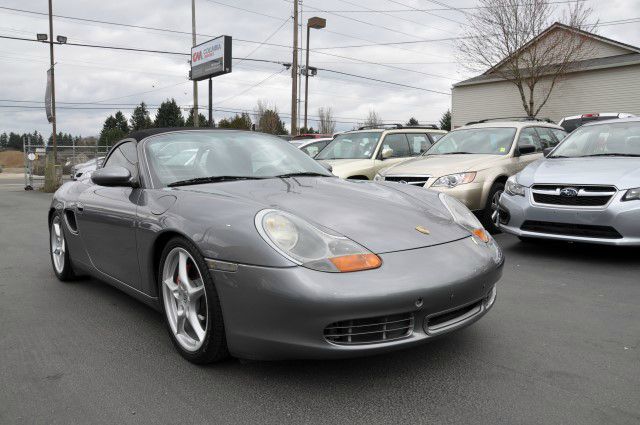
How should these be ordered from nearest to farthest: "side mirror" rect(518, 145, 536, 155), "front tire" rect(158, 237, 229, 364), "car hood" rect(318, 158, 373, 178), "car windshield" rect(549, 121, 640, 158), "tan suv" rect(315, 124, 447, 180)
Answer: "front tire" rect(158, 237, 229, 364), "car windshield" rect(549, 121, 640, 158), "side mirror" rect(518, 145, 536, 155), "car hood" rect(318, 158, 373, 178), "tan suv" rect(315, 124, 447, 180)

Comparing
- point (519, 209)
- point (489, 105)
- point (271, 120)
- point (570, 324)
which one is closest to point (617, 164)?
point (519, 209)

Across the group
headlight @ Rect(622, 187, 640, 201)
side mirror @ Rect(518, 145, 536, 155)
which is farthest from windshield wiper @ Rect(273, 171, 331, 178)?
side mirror @ Rect(518, 145, 536, 155)

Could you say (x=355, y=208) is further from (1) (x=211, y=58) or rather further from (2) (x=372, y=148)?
(1) (x=211, y=58)

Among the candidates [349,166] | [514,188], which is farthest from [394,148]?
[514,188]

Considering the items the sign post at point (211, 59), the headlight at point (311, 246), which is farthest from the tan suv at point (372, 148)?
the sign post at point (211, 59)

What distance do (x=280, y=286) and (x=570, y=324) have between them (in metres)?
2.11

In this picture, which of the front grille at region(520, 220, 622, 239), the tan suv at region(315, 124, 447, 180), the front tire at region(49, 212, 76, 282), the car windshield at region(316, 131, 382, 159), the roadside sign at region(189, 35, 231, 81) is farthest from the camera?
the roadside sign at region(189, 35, 231, 81)

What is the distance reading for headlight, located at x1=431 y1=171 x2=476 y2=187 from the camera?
6754 mm

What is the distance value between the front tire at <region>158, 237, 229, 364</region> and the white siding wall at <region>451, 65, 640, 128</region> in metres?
22.0

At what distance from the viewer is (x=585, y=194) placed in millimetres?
5004

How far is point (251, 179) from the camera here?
11.3 ft

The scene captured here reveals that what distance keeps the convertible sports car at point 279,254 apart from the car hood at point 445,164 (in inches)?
133

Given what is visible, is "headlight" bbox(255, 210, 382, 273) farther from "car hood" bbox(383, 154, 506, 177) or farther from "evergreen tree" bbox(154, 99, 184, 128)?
"evergreen tree" bbox(154, 99, 184, 128)

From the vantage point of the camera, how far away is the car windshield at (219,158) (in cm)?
346
